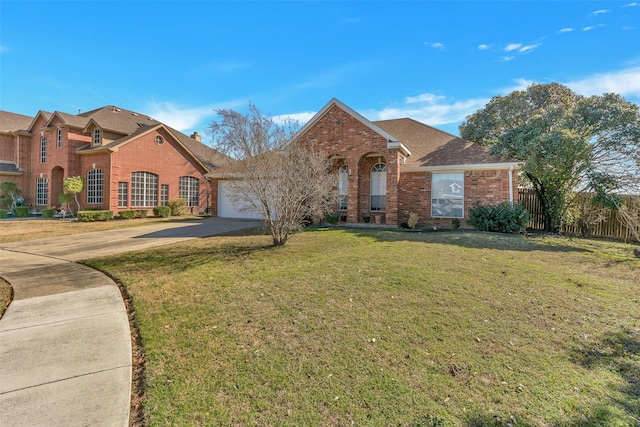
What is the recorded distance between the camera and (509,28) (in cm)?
1105

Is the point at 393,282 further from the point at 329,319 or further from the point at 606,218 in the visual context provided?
the point at 606,218

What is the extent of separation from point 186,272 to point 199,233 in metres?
6.79

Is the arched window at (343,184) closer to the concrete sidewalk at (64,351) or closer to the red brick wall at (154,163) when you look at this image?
the red brick wall at (154,163)

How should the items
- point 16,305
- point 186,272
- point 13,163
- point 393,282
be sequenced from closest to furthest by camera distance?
point 16,305, point 393,282, point 186,272, point 13,163

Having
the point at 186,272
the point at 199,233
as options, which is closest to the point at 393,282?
the point at 186,272

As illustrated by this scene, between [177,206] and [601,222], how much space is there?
25741mm

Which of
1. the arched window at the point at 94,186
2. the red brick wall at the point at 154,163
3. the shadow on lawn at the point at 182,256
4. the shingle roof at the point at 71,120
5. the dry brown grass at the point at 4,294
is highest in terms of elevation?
the shingle roof at the point at 71,120

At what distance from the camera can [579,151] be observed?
39.7 ft

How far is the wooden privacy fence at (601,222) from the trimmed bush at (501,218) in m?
2.43

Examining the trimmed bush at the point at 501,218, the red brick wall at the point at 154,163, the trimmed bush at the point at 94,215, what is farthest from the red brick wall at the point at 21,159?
the trimmed bush at the point at 501,218

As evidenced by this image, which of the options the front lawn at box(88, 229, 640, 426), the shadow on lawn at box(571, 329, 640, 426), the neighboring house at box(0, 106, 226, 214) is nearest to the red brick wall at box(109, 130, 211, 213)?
the neighboring house at box(0, 106, 226, 214)

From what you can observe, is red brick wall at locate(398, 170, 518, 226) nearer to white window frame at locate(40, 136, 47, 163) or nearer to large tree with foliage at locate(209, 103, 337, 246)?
large tree with foliage at locate(209, 103, 337, 246)

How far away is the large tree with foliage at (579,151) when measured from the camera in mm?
11945

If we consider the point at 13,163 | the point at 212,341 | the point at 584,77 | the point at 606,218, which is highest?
the point at 584,77
